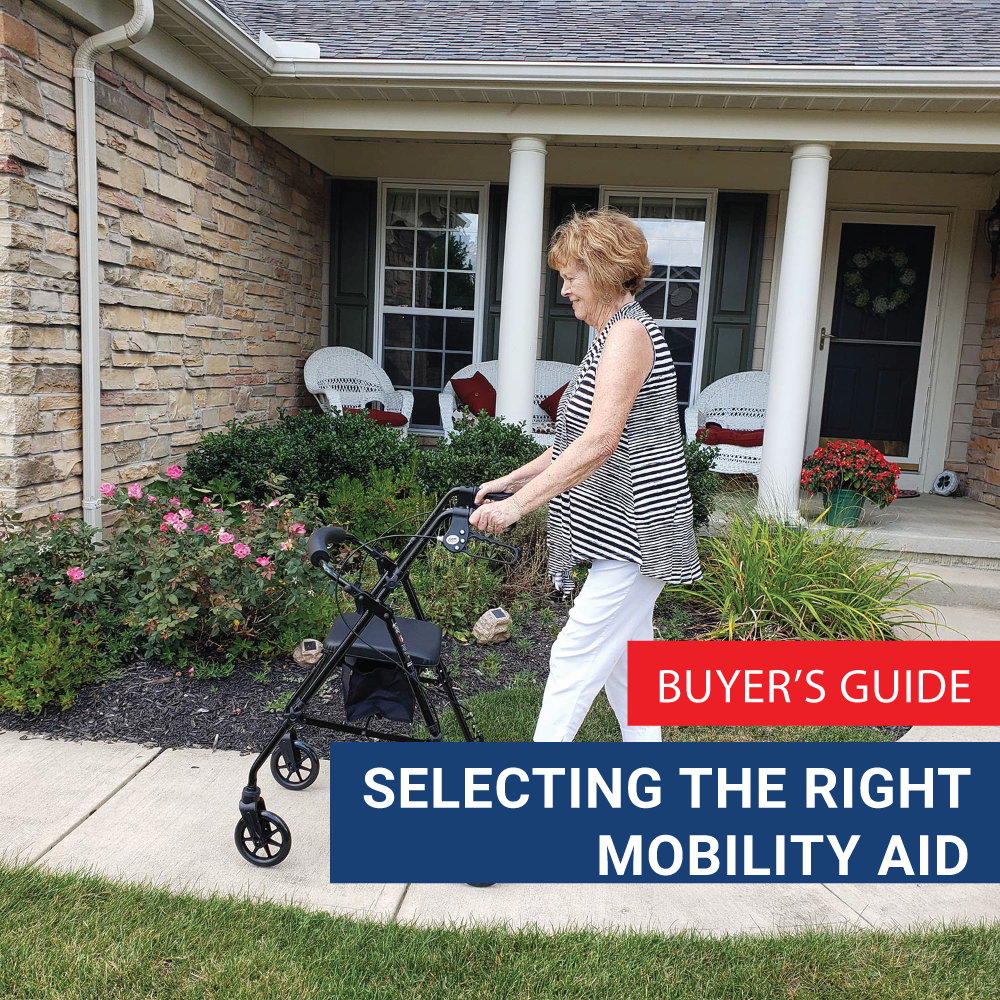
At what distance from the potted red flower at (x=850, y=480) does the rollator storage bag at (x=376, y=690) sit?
14.8 ft

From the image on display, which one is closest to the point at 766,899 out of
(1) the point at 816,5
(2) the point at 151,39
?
(2) the point at 151,39

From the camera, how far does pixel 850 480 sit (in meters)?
6.20

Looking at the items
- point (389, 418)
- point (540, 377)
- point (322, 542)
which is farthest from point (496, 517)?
point (540, 377)

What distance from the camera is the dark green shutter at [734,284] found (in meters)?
7.70

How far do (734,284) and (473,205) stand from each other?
2367 mm

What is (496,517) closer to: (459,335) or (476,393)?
(476,393)

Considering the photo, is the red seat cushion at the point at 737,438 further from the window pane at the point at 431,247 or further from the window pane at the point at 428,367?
the window pane at the point at 431,247

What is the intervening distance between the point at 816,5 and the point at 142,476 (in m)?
6.68

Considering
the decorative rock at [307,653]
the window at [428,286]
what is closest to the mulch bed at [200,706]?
the decorative rock at [307,653]

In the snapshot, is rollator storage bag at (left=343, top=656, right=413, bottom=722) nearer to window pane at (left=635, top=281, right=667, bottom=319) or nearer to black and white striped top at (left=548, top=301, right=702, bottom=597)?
black and white striped top at (left=548, top=301, right=702, bottom=597)

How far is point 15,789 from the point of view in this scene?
286 centimetres

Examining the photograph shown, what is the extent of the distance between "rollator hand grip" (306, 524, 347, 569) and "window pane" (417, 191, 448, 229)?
6138mm

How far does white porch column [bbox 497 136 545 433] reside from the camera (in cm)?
623

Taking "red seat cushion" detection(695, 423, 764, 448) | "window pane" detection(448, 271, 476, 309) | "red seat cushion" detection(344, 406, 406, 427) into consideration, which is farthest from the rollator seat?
"window pane" detection(448, 271, 476, 309)
